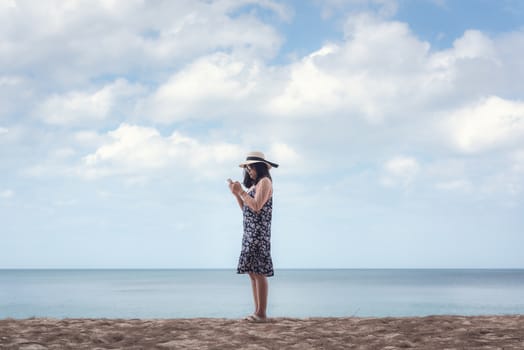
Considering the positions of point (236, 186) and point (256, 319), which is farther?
point (256, 319)

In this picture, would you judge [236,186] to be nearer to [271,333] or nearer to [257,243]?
[257,243]

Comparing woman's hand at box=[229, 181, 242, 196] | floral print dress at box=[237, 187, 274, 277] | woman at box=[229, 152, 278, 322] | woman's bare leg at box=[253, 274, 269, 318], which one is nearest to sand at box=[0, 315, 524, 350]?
woman's bare leg at box=[253, 274, 269, 318]

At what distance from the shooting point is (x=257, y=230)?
7.59 metres

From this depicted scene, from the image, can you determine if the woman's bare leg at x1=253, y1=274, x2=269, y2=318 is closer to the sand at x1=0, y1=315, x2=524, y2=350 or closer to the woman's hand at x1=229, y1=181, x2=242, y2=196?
the sand at x1=0, y1=315, x2=524, y2=350

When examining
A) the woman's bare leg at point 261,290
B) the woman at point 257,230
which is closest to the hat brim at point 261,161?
the woman at point 257,230

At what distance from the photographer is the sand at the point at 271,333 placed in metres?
6.38

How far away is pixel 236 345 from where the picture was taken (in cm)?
635

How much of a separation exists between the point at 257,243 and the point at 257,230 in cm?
17

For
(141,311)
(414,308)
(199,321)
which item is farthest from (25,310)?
(199,321)

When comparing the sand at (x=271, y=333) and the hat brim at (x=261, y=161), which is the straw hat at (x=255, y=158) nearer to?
the hat brim at (x=261, y=161)

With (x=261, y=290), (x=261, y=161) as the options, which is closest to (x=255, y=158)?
(x=261, y=161)

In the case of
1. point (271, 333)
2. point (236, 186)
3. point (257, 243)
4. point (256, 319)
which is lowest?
point (271, 333)

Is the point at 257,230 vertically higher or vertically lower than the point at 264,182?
lower

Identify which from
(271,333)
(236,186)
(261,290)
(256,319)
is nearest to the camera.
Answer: (271,333)
